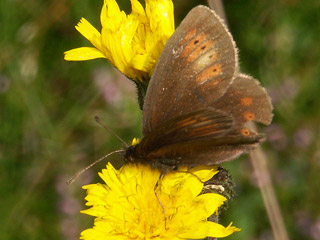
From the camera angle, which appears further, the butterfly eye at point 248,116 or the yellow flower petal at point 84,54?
the yellow flower petal at point 84,54

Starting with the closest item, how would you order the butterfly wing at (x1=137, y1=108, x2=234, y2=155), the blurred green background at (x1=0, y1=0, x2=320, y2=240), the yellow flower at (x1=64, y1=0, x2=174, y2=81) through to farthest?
the butterfly wing at (x1=137, y1=108, x2=234, y2=155) → the yellow flower at (x1=64, y1=0, x2=174, y2=81) → the blurred green background at (x1=0, y1=0, x2=320, y2=240)

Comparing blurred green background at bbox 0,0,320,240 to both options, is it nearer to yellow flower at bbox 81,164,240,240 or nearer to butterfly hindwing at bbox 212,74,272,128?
yellow flower at bbox 81,164,240,240

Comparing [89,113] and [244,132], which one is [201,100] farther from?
[89,113]

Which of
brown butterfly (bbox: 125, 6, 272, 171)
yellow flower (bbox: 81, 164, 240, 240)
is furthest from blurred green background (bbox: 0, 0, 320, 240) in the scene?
brown butterfly (bbox: 125, 6, 272, 171)

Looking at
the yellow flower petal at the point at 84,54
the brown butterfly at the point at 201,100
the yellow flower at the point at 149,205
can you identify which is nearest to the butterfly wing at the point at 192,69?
the brown butterfly at the point at 201,100

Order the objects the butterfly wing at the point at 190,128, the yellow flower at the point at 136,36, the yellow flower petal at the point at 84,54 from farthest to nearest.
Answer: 1. the yellow flower petal at the point at 84,54
2. the yellow flower at the point at 136,36
3. the butterfly wing at the point at 190,128

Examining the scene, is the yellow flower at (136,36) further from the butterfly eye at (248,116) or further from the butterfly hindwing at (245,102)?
the butterfly eye at (248,116)
